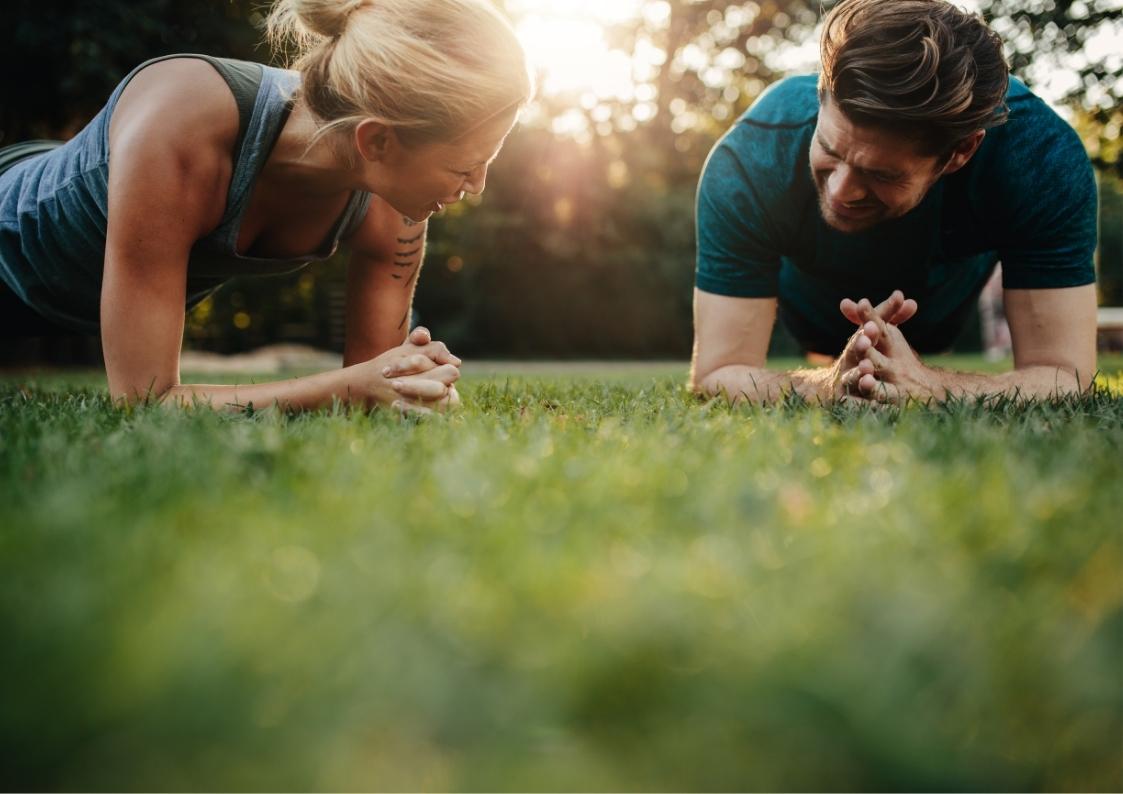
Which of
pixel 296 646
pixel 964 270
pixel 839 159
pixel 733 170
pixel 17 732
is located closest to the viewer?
pixel 17 732

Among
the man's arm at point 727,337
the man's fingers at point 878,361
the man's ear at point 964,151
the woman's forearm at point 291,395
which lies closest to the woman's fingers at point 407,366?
the woman's forearm at point 291,395

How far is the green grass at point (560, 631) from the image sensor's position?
2.19 feet

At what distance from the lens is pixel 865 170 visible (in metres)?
2.93

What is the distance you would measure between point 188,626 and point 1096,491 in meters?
1.39

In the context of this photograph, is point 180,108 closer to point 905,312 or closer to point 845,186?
point 845,186

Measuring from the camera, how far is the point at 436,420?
239cm

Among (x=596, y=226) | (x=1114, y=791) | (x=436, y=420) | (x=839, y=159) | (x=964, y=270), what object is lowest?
(x=596, y=226)

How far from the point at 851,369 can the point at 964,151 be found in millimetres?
998

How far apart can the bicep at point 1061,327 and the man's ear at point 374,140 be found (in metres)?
2.44

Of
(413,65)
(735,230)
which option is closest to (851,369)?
(735,230)

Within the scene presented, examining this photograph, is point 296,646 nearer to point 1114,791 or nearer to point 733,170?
point 1114,791

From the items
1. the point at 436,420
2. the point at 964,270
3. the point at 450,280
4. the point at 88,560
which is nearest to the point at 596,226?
the point at 450,280

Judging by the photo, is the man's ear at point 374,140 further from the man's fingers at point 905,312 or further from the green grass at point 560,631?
the man's fingers at point 905,312

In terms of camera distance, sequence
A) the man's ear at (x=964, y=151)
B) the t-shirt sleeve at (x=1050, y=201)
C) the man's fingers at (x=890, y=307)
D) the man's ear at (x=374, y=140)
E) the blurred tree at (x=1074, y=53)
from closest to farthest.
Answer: the man's ear at (x=374, y=140), the man's fingers at (x=890, y=307), the man's ear at (x=964, y=151), the t-shirt sleeve at (x=1050, y=201), the blurred tree at (x=1074, y=53)
